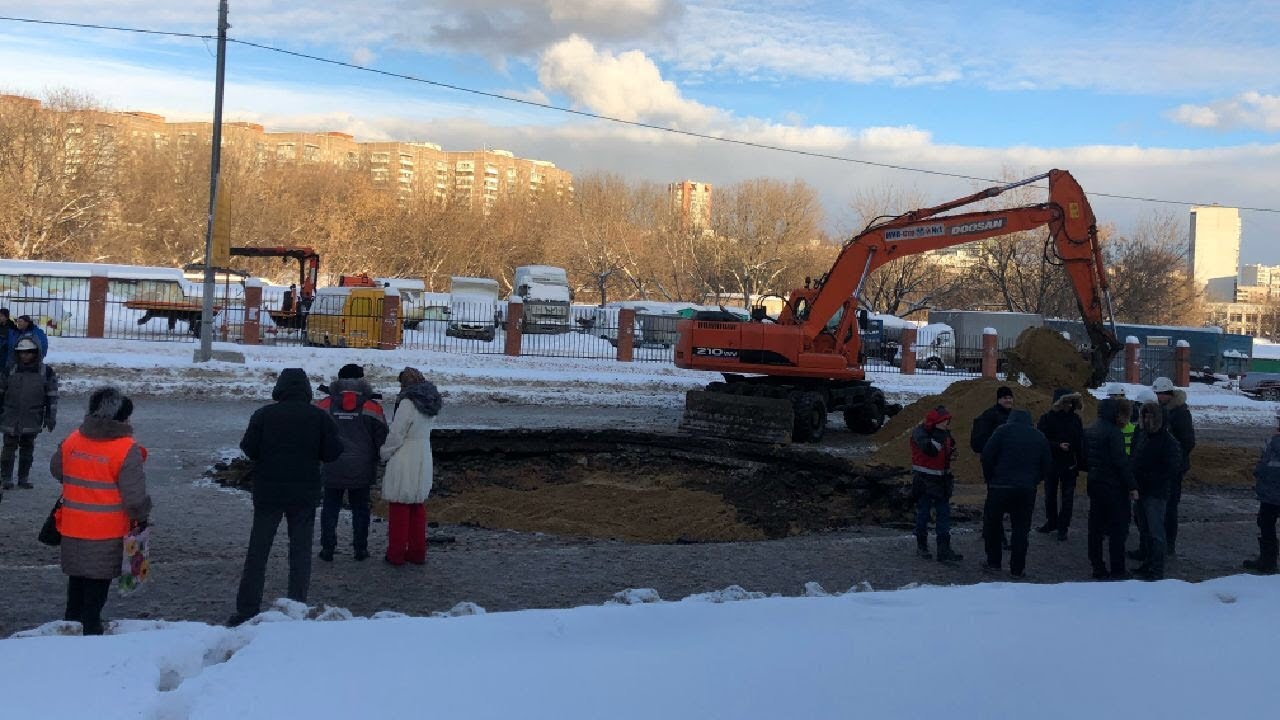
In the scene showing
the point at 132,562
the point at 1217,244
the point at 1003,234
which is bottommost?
the point at 132,562

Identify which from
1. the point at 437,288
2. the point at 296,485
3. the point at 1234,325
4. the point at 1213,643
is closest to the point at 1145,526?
the point at 1213,643

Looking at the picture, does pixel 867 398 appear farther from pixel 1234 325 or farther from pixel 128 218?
pixel 1234 325

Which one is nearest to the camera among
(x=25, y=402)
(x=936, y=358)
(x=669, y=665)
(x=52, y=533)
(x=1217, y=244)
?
(x=669, y=665)

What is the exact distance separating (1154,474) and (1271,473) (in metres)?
1.13

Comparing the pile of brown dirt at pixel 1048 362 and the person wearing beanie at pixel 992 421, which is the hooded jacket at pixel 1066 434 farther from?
the pile of brown dirt at pixel 1048 362

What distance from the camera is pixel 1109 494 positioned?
906 centimetres

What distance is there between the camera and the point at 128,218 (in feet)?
265

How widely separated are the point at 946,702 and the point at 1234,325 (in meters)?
179

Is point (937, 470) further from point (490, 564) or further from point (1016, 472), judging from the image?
point (490, 564)

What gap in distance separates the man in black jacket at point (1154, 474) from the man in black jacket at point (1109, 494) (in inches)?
5.6

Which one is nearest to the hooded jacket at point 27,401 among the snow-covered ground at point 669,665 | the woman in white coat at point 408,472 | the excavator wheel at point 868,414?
the woman in white coat at point 408,472

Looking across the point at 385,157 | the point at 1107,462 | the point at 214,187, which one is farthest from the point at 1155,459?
the point at 385,157

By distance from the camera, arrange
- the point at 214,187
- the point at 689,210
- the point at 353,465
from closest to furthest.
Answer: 1. the point at 353,465
2. the point at 214,187
3. the point at 689,210

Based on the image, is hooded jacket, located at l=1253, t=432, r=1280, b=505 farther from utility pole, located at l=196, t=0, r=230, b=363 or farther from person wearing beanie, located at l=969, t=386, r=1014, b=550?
utility pole, located at l=196, t=0, r=230, b=363
